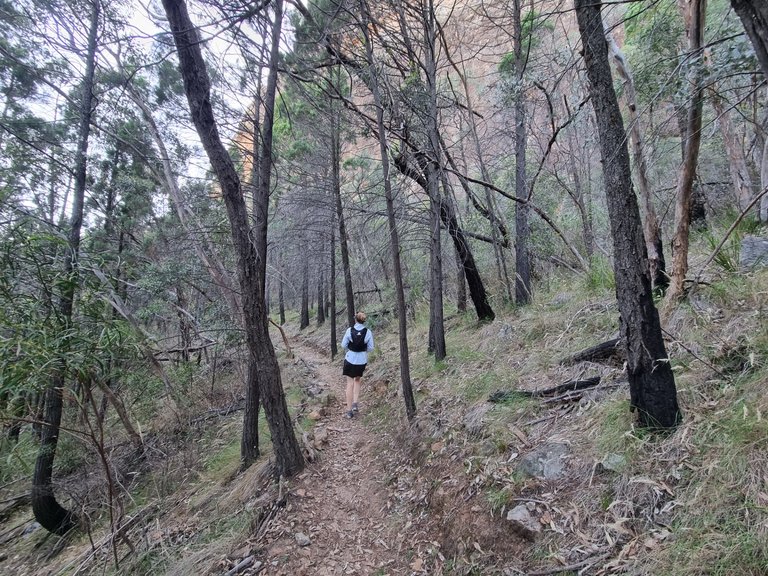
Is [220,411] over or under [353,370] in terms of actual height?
under

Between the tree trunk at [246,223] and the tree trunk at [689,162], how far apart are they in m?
4.22

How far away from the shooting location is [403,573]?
3.05 m

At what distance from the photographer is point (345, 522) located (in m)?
3.85

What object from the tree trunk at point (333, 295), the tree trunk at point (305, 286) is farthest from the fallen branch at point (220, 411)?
the tree trunk at point (305, 286)

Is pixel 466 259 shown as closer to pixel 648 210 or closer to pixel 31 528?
pixel 648 210

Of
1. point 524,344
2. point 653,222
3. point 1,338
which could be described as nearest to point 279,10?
point 1,338

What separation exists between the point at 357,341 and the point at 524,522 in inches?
171

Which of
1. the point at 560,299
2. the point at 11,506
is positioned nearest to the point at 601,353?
the point at 560,299

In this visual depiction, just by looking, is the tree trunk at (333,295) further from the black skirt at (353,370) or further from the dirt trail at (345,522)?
the dirt trail at (345,522)

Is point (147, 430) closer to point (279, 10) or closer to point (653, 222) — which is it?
point (279, 10)

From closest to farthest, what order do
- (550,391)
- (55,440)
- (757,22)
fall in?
(757,22) < (550,391) < (55,440)

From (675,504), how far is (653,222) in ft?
11.1

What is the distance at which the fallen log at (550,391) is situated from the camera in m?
3.53

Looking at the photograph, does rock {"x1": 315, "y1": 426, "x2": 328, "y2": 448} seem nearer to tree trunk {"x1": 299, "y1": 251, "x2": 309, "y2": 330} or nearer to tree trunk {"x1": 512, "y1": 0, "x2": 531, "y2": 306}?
tree trunk {"x1": 512, "y1": 0, "x2": 531, "y2": 306}
